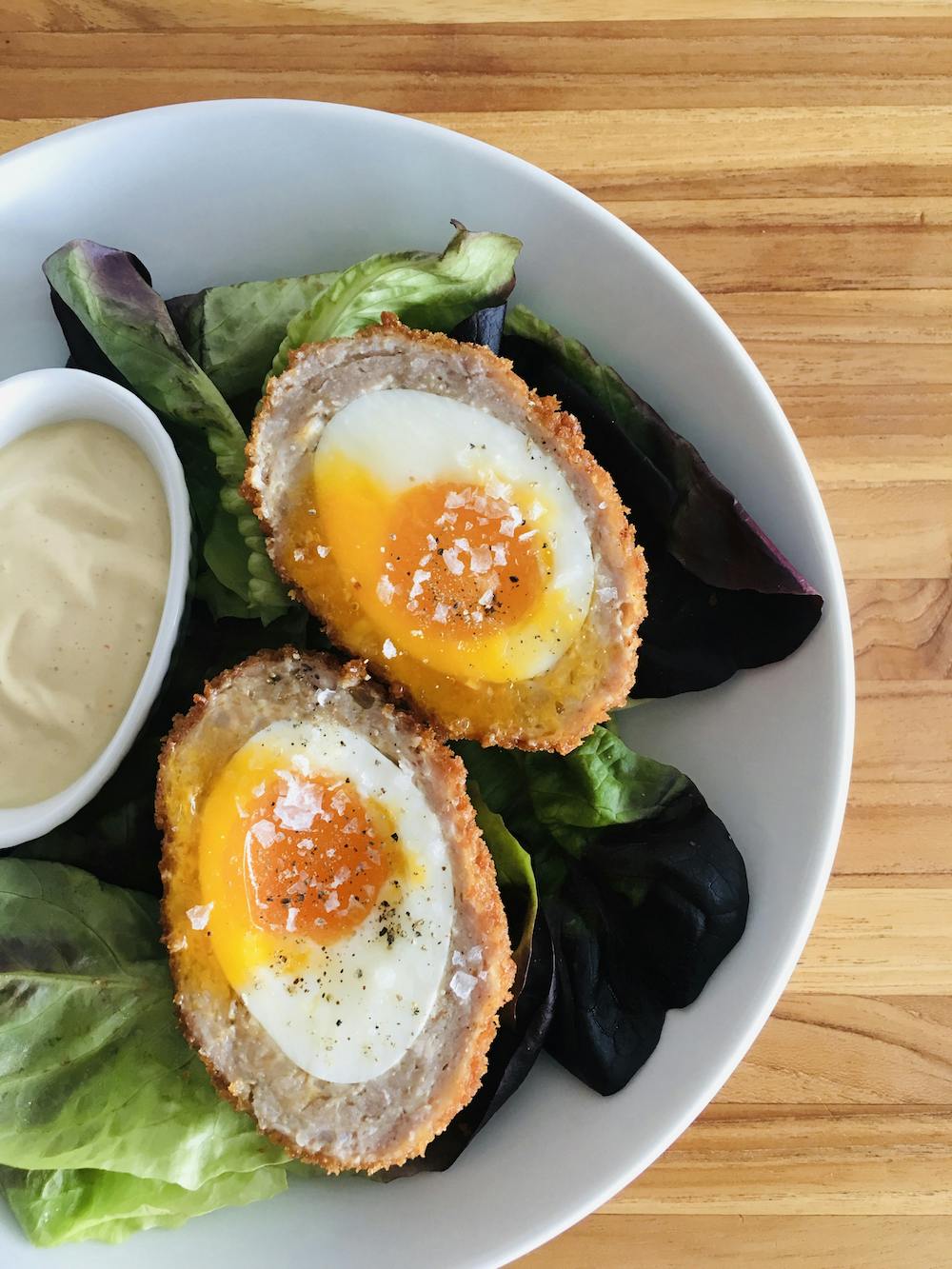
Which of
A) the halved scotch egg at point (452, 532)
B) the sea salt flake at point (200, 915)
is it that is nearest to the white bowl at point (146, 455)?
the halved scotch egg at point (452, 532)

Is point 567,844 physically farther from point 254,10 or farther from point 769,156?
point 254,10

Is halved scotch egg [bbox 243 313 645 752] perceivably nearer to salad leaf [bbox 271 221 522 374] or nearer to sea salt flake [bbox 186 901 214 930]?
salad leaf [bbox 271 221 522 374]

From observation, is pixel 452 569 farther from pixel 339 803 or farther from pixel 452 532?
pixel 339 803

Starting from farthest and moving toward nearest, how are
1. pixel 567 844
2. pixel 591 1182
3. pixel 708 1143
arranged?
pixel 708 1143, pixel 567 844, pixel 591 1182

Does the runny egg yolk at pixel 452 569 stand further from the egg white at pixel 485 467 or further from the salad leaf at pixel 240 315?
the salad leaf at pixel 240 315

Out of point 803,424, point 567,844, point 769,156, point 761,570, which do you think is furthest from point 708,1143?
point 769,156

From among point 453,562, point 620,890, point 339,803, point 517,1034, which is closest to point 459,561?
point 453,562

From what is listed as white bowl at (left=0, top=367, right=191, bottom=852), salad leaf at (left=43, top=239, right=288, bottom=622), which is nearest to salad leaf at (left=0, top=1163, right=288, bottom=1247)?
white bowl at (left=0, top=367, right=191, bottom=852)

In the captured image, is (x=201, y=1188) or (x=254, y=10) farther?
(x=254, y=10)

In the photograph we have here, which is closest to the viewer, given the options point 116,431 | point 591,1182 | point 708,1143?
point 591,1182
